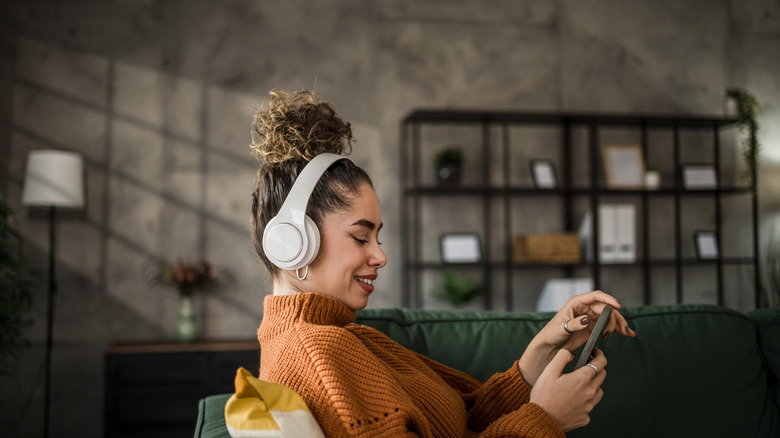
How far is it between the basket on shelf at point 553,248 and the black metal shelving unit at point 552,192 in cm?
10

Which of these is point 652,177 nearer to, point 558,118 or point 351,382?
point 558,118

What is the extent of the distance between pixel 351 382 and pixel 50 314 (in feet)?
10.5

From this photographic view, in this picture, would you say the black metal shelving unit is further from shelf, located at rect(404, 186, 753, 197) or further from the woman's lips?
the woman's lips

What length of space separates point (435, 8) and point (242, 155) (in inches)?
67.3

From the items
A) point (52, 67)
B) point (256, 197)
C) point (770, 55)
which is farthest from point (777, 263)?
point (52, 67)

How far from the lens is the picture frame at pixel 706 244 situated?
4434 millimetres

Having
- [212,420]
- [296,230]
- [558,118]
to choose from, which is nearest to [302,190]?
[296,230]

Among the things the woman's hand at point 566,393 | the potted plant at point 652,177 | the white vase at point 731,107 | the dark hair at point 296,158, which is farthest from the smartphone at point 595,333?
the white vase at point 731,107

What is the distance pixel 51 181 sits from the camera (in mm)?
3465

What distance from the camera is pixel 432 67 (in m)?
4.33

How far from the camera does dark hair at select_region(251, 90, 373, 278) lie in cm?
122

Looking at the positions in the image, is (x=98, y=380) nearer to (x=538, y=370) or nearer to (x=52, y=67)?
(x=52, y=67)

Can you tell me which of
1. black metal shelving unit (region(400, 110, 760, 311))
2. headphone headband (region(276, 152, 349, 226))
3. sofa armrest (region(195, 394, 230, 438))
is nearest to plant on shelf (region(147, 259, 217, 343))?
black metal shelving unit (region(400, 110, 760, 311))

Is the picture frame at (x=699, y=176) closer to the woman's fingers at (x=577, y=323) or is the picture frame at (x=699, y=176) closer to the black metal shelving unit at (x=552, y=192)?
the black metal shelving unit at (x=552, y=192)
